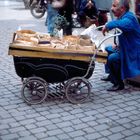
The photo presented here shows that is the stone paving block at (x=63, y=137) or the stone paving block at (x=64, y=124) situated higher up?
the stone paving block at (x=64, y=124)

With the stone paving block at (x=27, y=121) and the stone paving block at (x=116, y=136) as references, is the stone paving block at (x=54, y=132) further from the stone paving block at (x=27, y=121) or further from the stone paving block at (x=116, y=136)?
the stone paving block at (x=116, y=136)

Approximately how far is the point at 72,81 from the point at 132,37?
130cm

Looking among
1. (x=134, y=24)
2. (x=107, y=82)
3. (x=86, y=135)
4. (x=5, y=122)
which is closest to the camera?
(x=86, y=135)

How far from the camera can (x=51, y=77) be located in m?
6.02

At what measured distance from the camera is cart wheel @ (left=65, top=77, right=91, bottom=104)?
6082 mm

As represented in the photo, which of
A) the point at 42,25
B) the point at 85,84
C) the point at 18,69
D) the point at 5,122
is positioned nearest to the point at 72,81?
the point at 85,84

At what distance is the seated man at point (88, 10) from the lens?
44.5 ft

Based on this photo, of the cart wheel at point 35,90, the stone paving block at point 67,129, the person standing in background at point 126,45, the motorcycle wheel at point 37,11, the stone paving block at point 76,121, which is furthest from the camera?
the motorcycle wheel at point 37,11

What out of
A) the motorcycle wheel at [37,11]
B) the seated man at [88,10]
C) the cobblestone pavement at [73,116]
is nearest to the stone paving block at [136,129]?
the cobblestone pavement at [73,116]

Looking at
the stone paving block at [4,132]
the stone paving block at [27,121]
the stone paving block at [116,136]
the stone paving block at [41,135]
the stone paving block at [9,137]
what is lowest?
the stone paving block at [116,136]

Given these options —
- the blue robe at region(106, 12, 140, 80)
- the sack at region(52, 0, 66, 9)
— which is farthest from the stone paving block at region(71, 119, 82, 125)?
the sack at region(52, 0, 66, 9)

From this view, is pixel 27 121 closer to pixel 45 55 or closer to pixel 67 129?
pixel 67 129

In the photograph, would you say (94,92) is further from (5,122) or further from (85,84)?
(5,122)

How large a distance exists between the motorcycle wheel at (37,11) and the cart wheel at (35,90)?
1074 cm
